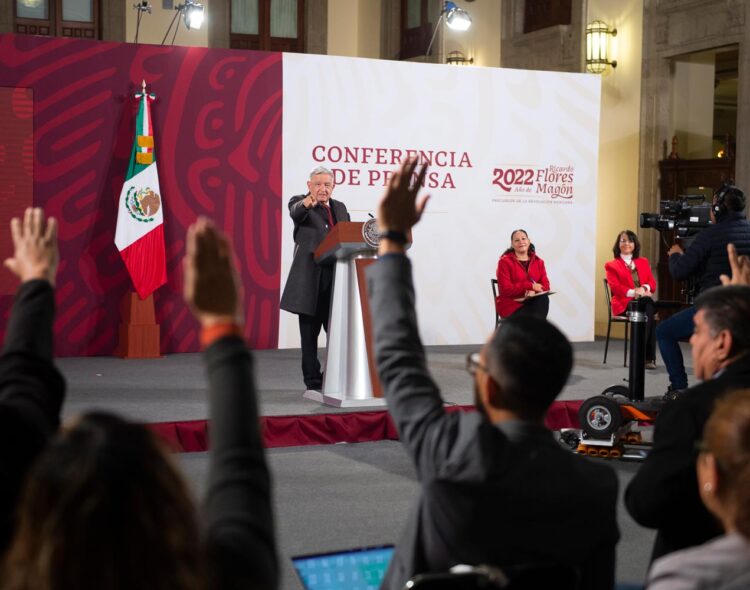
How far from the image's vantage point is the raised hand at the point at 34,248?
1559mm

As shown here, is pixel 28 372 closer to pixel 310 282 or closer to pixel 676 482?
pixel 676 482

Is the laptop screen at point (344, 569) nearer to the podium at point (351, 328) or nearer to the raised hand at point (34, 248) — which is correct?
the raised hand at point (34, 248)

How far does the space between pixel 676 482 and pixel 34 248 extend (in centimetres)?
135

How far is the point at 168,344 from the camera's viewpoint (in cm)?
869

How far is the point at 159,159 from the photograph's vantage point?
8602 millimetres

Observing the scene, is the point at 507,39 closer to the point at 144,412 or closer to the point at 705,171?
the point at 705,171

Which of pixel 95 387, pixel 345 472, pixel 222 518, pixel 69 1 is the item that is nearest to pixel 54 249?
pixel 222 518

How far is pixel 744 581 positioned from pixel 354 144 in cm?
813

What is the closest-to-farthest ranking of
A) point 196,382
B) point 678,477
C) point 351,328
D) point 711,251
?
point 678,477 < point 711,251 < point 351,328 < point 196,382

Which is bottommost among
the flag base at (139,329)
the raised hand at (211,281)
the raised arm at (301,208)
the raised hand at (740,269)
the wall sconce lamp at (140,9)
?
the flag base at (139,329)

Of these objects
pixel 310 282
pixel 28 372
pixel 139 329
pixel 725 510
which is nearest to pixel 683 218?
pixel 310 282

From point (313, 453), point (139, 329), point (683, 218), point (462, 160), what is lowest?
point (313, 453)

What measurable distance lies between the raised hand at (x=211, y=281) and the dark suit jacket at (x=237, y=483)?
4 centimetres

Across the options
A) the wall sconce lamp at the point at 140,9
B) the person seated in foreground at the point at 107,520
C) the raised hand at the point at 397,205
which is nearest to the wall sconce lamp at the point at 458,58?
the wall sconce lamp at the point at 140,9
